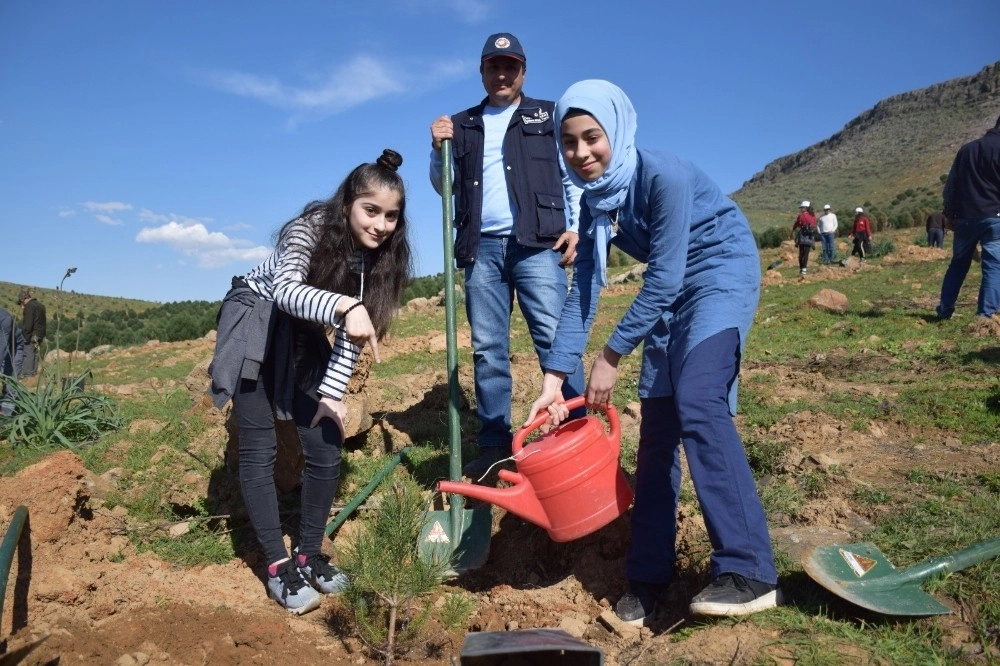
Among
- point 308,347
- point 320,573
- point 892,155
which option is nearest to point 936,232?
point 308,347

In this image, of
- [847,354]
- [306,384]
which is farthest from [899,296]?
[306,384]

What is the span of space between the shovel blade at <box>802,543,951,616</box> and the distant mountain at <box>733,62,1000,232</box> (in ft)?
137

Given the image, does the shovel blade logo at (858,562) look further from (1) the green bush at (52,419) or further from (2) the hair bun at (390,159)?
(1) the green bush at (52,419)

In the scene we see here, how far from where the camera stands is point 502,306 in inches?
139

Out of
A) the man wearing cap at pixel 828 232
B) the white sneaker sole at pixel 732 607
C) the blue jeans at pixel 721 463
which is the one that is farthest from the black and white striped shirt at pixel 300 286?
the man wearing cap at pixel 828 232

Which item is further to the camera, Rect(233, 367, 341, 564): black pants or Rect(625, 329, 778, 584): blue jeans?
Rect(233, 367, 341, 564): black pants

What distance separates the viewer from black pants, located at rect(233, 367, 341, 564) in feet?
9.08

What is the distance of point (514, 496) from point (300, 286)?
1.05m

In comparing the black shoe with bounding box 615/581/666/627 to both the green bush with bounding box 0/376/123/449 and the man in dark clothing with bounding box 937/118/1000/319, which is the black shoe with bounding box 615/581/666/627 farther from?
the man in dark clothing with bounding box 937/118/1000/319

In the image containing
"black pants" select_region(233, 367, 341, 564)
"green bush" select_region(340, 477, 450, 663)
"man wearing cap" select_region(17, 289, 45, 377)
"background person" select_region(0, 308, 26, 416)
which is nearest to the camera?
"green bush" select_region(340, 477, 450, 663)

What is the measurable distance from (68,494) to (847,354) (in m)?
5.89

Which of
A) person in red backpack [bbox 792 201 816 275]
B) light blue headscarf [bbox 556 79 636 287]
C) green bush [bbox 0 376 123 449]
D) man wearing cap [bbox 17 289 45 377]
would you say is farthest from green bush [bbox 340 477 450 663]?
person in red backpack [bbox 792 201 816 275]

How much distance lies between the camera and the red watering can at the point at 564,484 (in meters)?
2.36

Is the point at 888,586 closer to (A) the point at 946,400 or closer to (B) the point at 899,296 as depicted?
(A) the point at 946,400
